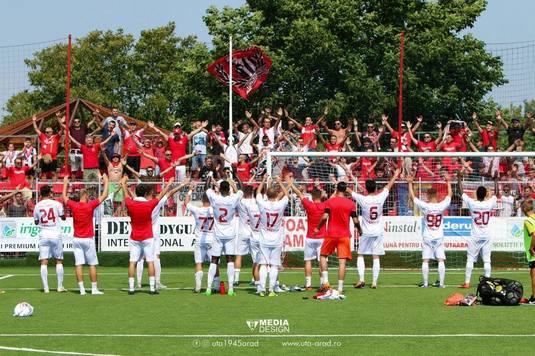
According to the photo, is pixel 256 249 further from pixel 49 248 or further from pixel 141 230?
pixel 49 248

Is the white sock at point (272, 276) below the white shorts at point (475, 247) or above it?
below

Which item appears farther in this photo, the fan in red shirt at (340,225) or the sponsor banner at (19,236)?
the sponsor banner at (19,236)

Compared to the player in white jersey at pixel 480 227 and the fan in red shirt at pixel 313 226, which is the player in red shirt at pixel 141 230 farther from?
the player in white jersey at pixel 480 227

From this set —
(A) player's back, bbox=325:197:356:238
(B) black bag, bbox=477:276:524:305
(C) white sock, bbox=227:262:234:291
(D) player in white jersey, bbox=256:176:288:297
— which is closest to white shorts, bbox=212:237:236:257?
(C) white sock, bbox=227:262:234:291

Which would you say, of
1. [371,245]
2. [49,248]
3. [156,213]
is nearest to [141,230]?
[156,213]

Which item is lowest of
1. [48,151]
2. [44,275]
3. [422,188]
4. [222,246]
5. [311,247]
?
[44,275]

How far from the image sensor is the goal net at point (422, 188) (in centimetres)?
3022

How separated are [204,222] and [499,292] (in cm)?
648

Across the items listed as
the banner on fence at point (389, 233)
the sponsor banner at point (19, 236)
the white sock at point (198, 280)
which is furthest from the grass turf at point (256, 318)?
the sponsor banner at point (19, 236)

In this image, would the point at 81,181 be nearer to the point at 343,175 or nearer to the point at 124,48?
the point at 343,175

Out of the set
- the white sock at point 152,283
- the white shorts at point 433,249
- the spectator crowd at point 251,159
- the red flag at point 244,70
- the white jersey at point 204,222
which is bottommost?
the white sock at point 152,283

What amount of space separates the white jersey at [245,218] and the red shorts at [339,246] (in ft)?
6.14

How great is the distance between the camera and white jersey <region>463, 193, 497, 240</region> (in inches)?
912

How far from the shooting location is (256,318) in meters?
17.5
